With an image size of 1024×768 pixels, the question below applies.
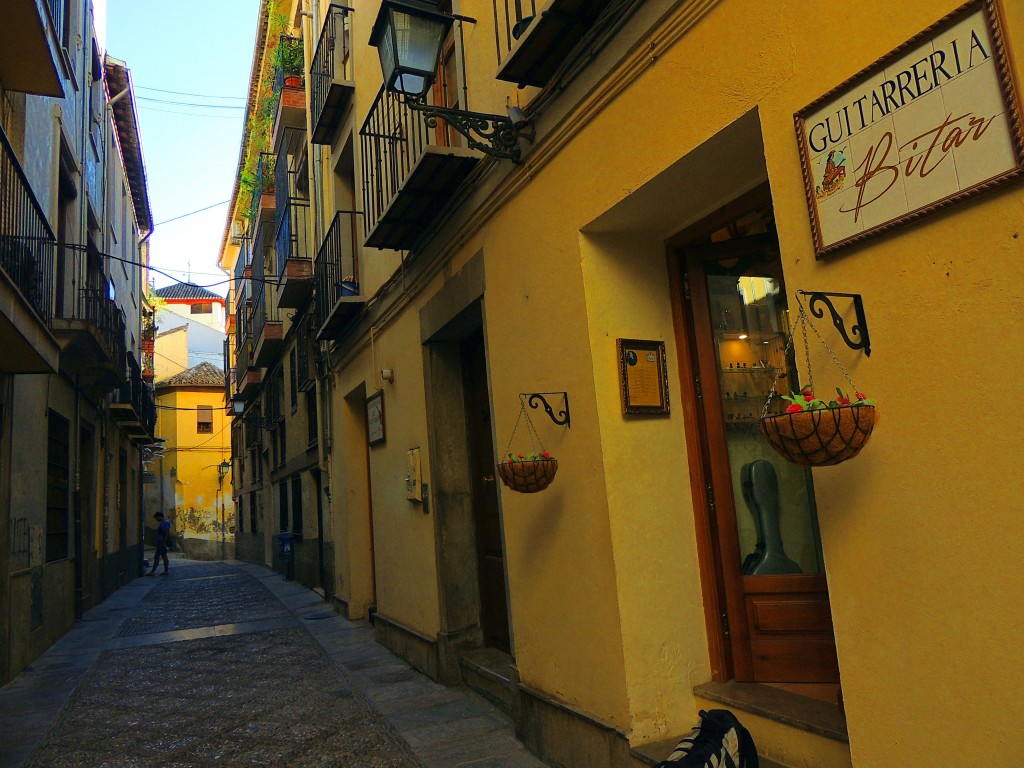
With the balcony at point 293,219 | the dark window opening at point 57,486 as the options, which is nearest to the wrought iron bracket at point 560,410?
the dark window opening at point 57,486

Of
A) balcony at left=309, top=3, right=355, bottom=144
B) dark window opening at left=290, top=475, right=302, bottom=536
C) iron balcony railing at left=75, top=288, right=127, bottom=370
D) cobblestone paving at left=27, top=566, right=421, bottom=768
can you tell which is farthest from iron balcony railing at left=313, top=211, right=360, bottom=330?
dark window opening at left=290, top=475, right=302, bottom=536

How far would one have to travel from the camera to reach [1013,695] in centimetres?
204

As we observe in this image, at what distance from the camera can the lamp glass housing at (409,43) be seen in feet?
15.3

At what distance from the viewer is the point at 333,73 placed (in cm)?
1009

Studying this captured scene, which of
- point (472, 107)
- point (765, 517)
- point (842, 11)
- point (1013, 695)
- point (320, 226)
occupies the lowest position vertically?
point (1013, 695)

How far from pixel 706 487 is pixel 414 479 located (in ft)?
11.3

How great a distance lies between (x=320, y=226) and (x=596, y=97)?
821cm

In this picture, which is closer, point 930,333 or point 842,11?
point 930,333

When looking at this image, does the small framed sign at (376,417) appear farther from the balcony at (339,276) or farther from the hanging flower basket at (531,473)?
the hanging flower basket at (531,473)

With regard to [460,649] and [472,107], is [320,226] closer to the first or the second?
[472,107]

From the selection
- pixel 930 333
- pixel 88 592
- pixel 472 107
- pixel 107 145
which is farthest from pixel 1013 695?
pixel 107 145

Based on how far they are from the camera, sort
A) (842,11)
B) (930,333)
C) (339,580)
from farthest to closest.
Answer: (339,580) → (842,11) → (930,333)

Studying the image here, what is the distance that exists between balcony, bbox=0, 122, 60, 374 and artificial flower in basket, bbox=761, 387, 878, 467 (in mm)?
5756

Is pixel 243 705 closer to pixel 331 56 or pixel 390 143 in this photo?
pixel 390 143
